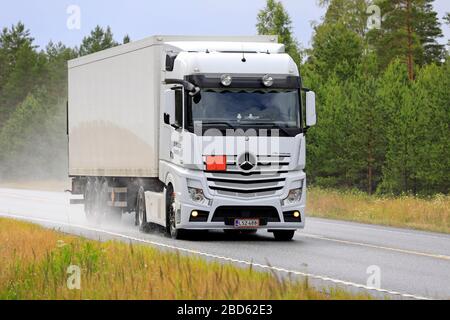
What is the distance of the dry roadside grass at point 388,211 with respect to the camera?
28.7 metres

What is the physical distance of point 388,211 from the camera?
3191cm

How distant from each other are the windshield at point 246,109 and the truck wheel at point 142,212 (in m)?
4.09

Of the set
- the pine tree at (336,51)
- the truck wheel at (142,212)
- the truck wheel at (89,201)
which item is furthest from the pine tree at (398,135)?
the truck wheel at (142,212)

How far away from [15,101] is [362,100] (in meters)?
80.4

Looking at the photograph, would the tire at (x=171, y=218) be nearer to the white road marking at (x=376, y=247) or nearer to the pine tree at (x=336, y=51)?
the white road marking at (x=376, y=247)

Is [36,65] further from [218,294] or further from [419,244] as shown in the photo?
[218,294]

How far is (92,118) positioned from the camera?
28.1m

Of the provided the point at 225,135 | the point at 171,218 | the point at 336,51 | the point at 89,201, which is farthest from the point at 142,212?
the point at 336,51

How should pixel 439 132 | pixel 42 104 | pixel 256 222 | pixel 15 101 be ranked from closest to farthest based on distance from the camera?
pixel 256 222
pixel 439 132
pixel 42 104
pixel 15 101

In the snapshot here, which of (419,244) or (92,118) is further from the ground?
(92,118)

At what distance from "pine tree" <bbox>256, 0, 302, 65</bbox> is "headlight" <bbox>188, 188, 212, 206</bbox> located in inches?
2224

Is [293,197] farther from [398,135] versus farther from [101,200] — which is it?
[398,135]

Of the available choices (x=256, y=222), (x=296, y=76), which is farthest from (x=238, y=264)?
(x=296, y=76)

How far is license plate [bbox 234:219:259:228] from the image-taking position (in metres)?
20.7
